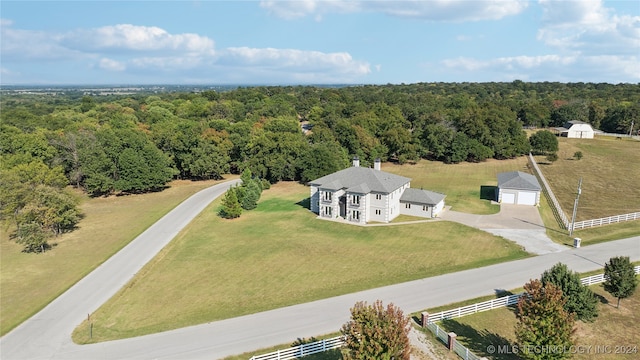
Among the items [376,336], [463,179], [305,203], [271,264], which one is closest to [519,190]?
[463,179]

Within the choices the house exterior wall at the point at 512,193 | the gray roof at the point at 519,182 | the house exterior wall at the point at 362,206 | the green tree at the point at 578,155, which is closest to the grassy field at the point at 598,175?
the green tree at the point at 578,155

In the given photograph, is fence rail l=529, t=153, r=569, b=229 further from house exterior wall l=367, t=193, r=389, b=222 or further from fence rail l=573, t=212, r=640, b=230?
house exterior wall l=367, t=193, r=389, b=222

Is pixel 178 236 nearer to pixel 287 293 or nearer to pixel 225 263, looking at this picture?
pixel 225 263

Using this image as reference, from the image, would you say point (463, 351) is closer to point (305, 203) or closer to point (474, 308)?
A: point (474, 308)

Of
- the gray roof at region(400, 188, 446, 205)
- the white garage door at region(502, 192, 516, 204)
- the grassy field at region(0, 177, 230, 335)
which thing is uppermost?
the gray roof at region(400, 188, 446, 205)

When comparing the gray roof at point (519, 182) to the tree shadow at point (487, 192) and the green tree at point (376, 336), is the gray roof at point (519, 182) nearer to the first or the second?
the tree shadow at point (487, 192)

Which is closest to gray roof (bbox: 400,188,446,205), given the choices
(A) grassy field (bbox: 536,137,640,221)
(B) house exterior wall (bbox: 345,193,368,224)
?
(B) house exterior wall (bbox: 345,193,368,224)

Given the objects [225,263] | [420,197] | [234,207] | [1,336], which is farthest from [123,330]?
[420,197]
